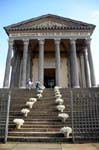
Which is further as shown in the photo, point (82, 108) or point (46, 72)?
point (46, 72)

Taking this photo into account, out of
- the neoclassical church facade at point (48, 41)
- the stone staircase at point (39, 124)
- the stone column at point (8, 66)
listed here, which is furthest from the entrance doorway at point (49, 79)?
the stone staircase at point (39, 124)

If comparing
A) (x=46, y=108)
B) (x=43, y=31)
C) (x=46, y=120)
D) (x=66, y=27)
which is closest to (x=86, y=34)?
(x=66, y=27)

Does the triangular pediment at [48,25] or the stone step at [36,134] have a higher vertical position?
the triangular pediment at [48,25]

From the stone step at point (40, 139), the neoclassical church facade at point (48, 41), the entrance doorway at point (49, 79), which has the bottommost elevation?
the stone step at point (40, 139)

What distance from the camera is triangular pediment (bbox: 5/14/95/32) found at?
28.1 meters

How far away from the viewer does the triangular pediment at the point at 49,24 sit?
28.1m

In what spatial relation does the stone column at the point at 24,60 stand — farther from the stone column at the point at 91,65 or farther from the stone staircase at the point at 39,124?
the stone staircase at the point at 39,124

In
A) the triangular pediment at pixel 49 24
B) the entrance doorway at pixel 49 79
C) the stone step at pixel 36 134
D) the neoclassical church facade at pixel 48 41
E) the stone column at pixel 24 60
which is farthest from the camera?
the entrance doorway at pixel 49 79

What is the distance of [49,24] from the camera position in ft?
94.4

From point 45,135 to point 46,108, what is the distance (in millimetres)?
3484

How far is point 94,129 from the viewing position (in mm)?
Result: 9891

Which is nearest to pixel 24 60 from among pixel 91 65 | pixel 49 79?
pixel 91 65

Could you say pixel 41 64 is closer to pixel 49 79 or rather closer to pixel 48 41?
pixel 48 41

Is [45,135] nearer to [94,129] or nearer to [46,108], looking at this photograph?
[94,129]
